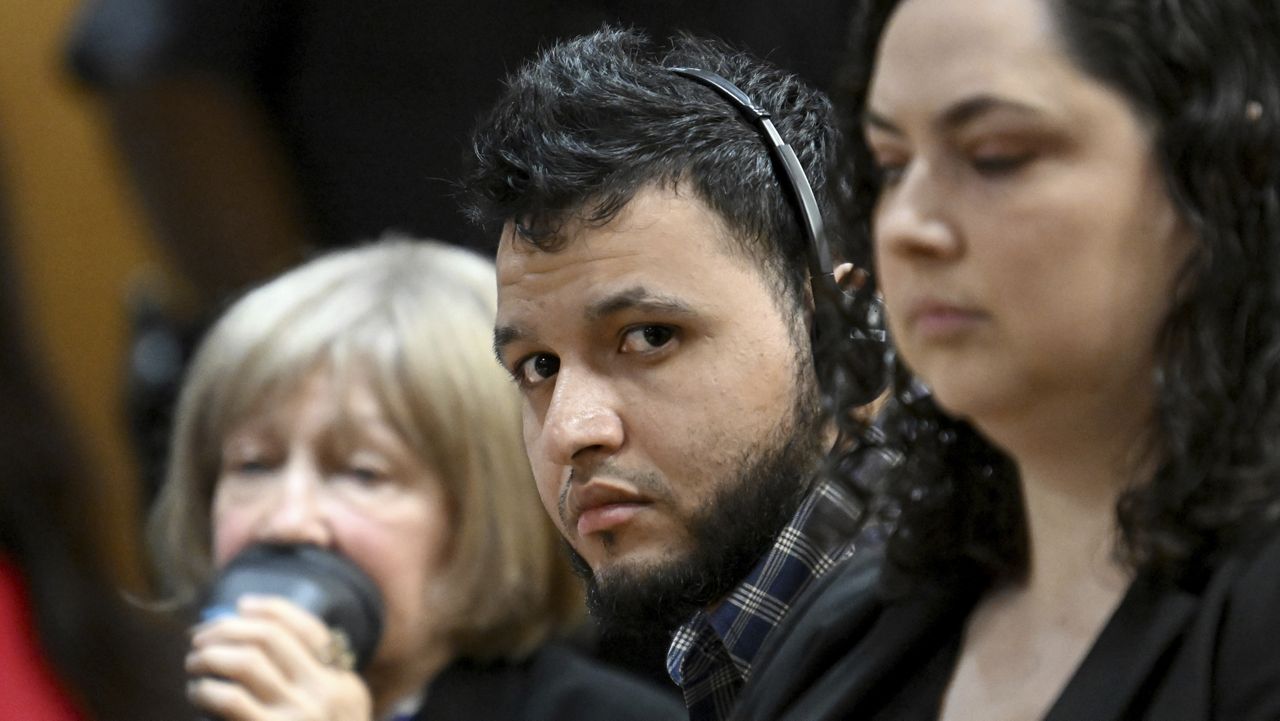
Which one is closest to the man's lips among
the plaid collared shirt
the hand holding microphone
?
the plaid collared shirt

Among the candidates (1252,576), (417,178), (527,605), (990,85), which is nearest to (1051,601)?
(1252,576)

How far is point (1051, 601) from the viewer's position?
4.18 feet

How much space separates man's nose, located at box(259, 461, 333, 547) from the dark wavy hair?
1.28 m

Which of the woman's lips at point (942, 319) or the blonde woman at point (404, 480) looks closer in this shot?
the woman's lips at point (942, 319)

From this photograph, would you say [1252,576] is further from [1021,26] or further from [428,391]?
[428,391]

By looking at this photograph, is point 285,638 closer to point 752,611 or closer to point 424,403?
point 424,403

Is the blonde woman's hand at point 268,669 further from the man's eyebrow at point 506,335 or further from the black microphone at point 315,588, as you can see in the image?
the man's eyebrow at point 506,335

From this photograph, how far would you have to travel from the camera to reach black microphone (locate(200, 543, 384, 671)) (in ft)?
6.93

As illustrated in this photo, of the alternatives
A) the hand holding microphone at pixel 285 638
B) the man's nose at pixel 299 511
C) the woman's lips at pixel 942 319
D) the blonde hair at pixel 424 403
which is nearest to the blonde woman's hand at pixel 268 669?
the hand holding microphone at pixel 285 638

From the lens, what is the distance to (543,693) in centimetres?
236

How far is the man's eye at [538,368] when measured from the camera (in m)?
1.75

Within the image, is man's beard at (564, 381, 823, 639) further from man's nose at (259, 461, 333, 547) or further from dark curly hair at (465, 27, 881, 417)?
man's nose at (259, 461, 333, 547)

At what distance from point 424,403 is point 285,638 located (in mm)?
447

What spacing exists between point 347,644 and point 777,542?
61cm
